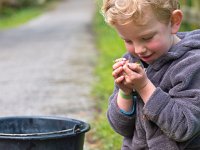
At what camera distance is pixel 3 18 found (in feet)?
97.8

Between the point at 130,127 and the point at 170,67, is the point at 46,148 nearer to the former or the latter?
the point at 130,127

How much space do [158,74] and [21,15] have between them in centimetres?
2841

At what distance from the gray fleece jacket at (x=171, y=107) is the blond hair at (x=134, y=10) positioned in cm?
20

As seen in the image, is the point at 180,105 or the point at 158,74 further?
the point at 158,74

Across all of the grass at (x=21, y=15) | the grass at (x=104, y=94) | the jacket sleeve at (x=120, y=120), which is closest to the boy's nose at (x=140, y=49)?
the jacket sleeve at (x=120, y=120)

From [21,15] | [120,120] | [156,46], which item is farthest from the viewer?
[21,15]

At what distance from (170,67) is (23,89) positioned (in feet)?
17.1

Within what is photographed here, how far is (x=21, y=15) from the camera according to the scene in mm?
31094

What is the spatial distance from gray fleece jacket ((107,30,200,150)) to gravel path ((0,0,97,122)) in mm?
2821

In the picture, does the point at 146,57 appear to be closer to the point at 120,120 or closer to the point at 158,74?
the point at 158,74

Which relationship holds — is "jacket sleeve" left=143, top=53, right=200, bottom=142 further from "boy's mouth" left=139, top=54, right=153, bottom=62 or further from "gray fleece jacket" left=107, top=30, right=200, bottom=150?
"boy's mouth" left=139, top=54, right=153, bottom=62

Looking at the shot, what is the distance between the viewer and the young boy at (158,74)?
2939 mm

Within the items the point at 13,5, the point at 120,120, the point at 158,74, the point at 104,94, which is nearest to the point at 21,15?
the point at 13,5

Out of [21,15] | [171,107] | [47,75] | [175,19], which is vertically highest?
[175,19]
